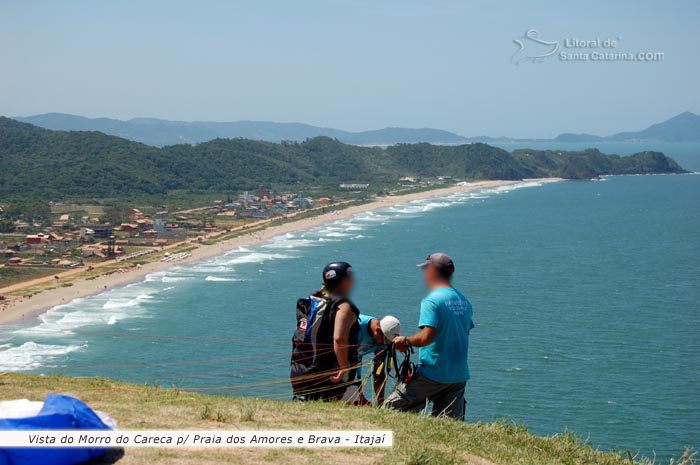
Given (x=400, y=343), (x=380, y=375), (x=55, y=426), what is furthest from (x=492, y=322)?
(x=55, y=426)

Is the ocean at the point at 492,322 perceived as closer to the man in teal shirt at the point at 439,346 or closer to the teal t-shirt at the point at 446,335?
the man in teal shirt at the point at 439,346

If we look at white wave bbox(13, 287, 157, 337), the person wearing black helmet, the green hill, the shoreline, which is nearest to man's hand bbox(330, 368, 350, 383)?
the person wearing black helmet

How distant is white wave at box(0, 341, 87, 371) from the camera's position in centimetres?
2620

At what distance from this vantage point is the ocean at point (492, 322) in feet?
74.7

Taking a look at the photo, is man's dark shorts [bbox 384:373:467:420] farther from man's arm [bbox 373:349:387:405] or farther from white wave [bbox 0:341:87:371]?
white wave [bbox 0:341:87:371]

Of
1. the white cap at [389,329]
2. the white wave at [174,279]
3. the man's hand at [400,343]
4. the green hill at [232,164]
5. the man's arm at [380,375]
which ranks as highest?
the green hill at [232,164]

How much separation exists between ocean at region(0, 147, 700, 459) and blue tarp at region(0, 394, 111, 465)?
379 centimetres

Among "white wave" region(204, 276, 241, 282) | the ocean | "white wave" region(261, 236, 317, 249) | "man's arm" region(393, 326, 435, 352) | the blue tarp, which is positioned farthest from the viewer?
"white wave" region(261, 236, 317, 249)

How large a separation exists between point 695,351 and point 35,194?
264ft

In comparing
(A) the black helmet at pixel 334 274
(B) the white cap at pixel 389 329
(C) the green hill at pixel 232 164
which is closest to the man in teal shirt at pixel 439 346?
(B) the white cap at pixel 389 329

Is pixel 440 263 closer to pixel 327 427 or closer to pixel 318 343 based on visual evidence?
pixel 318 343

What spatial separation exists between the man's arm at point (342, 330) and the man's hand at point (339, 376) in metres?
0.13

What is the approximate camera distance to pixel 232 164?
131 m

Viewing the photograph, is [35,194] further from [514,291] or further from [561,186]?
[561,186]
